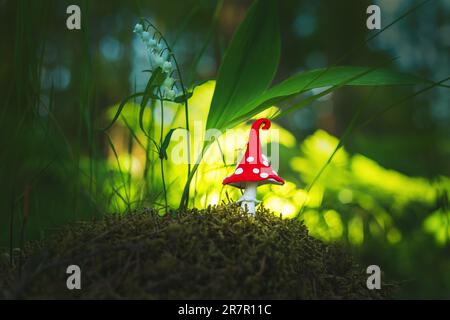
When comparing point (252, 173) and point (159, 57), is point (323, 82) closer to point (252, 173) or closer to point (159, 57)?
point (252, 173)

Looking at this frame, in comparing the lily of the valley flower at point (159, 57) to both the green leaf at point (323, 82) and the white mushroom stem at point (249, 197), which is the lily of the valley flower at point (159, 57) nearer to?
the green leaf at point (323, 82)

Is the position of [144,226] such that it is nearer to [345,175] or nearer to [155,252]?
[155,252]

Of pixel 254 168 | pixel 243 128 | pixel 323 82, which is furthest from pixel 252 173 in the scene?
pixel 243 128

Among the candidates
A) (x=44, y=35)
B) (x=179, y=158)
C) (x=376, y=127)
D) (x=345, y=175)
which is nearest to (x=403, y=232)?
(x=345, y=175)

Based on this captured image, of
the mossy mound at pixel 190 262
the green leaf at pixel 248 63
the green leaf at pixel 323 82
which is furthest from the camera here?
the green leaf at pixel 248 63

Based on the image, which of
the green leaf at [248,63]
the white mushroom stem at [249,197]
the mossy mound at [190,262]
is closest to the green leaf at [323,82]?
the green leaf at [248,63]

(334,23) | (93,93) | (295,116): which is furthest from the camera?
(295,116)
